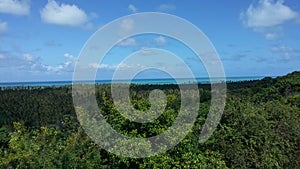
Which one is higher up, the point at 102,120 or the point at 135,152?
the point at 102,120

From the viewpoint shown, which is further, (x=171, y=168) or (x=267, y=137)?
(x=267, y=137)

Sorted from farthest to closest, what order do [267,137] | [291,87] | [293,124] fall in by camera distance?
[291,87] < [293,124] < [267,137]

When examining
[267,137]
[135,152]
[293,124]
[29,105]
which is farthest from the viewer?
[29,105]

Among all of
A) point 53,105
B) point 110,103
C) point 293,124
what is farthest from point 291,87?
point 110,103

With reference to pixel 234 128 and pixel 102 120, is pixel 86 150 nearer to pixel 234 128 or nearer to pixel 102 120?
pixel 102 120

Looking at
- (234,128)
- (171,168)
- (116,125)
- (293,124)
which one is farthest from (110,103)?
(293,124)

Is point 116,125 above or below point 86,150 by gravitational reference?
above

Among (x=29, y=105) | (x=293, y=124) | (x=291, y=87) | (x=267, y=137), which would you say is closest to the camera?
(x=267, y=137)

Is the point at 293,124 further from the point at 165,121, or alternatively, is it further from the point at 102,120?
the point at 102,120

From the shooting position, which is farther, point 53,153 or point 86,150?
point 86,150
